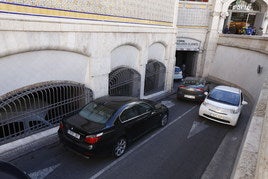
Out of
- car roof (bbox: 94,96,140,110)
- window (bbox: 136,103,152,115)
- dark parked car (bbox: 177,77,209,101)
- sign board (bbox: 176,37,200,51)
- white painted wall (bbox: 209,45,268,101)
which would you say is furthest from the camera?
sign board (bbox: 176,37,200,51)

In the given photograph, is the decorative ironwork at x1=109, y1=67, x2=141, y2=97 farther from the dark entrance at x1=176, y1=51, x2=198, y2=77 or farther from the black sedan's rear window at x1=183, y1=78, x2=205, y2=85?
the dark entrance at x1=176, y1=51, x2=198, y2=77

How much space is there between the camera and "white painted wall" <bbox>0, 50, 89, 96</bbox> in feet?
19.1

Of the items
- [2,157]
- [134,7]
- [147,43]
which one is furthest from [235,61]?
[2,157]

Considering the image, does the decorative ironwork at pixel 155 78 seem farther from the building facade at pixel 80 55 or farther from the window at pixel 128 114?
the window at pixel 128 114

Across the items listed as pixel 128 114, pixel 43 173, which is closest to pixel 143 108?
pixel 128 114

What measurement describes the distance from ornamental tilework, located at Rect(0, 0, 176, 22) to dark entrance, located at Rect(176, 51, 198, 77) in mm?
9099

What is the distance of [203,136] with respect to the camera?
26.6ft

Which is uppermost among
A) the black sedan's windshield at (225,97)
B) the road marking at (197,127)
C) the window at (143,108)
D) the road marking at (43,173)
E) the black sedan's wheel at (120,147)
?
the window at (143,108)

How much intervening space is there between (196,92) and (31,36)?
9.05 m

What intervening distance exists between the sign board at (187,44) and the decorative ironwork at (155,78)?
6739 millimetres

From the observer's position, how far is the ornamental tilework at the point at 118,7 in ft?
20.3

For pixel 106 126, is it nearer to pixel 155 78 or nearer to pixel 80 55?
pixel 80 55

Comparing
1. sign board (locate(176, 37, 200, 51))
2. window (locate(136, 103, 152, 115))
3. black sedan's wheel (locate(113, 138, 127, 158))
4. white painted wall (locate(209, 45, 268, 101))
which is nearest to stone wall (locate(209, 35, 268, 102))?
white painted wall (locate(209, 45, 268, 101))

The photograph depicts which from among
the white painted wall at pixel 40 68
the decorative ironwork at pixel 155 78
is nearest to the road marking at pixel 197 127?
the decorative ironwork at pixel 155 78
